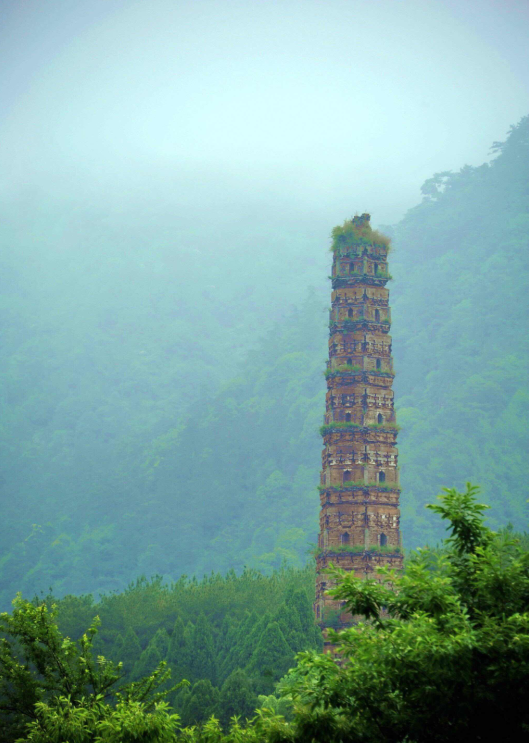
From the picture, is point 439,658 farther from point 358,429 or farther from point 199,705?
point 358,429

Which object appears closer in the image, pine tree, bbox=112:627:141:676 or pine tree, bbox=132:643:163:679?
pine tree, bbox=132:643:163:679

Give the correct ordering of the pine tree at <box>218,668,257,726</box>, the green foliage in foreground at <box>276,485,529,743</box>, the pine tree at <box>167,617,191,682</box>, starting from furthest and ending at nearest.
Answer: the pine tree at <box>167,617,191,682</box>
the pine tree at <box>218,668,257,726</box>
the green foliage in foreground at <box>276,485,529,743</box>

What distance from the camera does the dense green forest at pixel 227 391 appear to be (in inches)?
3105

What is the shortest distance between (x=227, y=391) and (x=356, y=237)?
6303 centimetres

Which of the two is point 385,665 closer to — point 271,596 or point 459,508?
point 459,508

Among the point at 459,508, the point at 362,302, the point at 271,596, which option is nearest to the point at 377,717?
the point at 459,508

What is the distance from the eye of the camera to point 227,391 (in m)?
100

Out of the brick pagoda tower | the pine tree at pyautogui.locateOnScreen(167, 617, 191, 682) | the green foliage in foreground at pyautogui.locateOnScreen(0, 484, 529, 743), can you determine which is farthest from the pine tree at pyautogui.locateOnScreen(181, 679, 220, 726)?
the green foliage in foreground at pyautogui.locateOnScreen(0, 484, 529, 743)

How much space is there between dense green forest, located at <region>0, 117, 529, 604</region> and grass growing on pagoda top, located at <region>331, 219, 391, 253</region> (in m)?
36.7

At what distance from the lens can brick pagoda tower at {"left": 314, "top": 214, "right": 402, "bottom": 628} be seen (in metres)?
33.8

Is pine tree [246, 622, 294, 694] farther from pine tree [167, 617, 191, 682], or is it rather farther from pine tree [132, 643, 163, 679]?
pine tree [132, 643, 163, 679]

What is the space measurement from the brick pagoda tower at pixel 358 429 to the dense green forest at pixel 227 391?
36.3m

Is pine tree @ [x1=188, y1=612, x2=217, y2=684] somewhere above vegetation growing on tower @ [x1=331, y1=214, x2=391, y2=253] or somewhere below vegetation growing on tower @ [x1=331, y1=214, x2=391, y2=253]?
below

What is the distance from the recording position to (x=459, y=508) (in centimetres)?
1162
